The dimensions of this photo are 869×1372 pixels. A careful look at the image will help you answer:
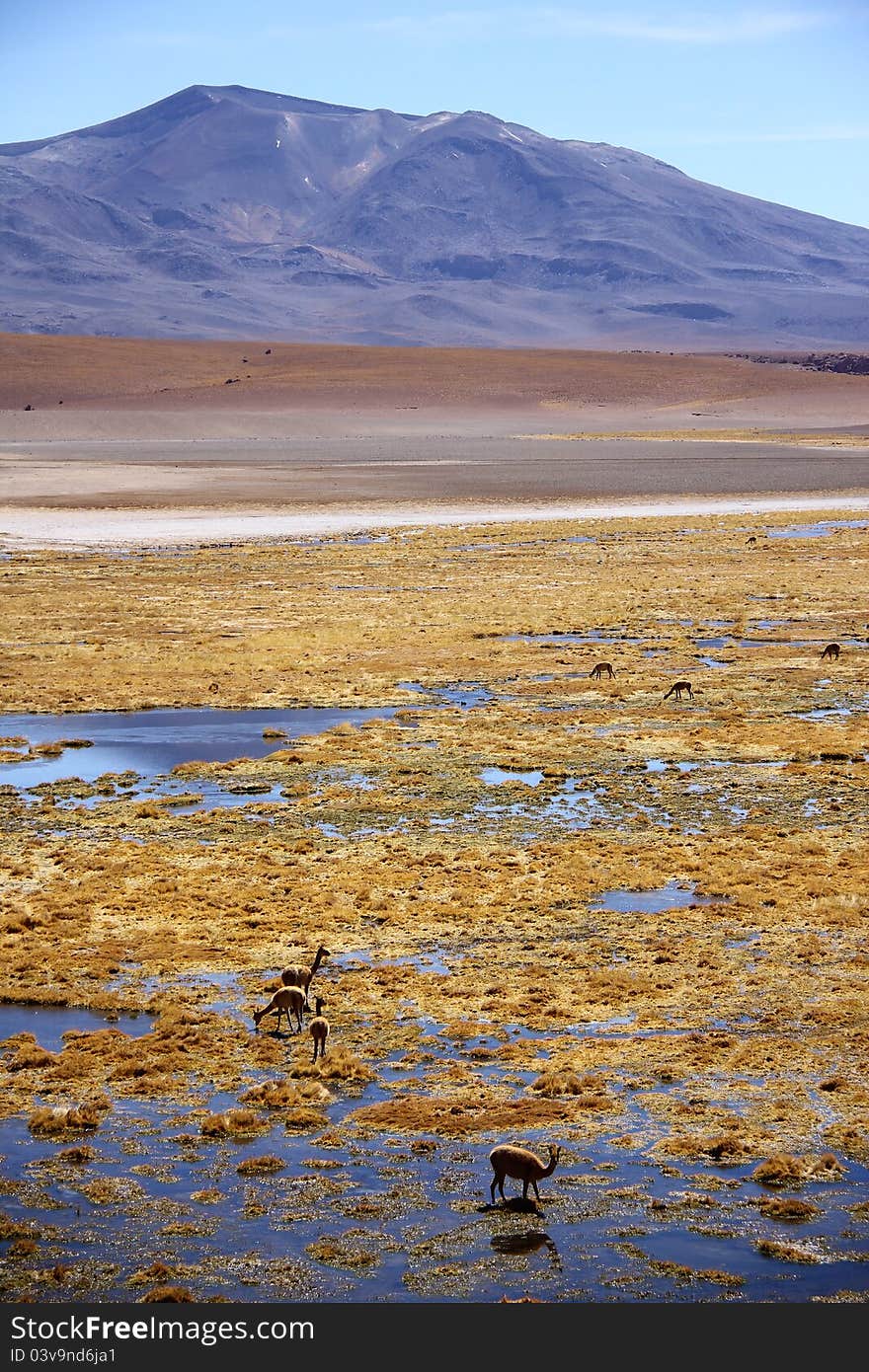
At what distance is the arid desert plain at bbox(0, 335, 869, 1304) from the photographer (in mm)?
11188

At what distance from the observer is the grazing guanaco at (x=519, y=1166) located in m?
11.3

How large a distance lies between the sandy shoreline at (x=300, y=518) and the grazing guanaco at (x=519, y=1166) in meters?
51.6

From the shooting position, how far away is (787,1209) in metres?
11.4

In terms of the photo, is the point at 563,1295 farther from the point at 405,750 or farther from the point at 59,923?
the point at 405,750

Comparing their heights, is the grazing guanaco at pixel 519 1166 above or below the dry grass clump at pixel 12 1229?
above

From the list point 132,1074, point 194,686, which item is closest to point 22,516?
point 194,686

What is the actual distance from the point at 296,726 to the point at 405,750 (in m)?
3.05

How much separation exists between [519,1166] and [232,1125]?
2565 millimetres

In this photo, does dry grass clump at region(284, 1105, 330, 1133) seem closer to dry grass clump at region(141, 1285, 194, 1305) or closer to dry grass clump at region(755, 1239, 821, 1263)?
dry grass clump at region(141, 1285, 194, 1305)

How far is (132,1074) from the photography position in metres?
13.8

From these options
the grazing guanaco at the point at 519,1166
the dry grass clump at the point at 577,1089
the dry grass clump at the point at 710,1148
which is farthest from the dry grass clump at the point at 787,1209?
the dry grass clump at the point at 577,1089

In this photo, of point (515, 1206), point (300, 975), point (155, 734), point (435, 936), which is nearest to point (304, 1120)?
point (515, 1206)

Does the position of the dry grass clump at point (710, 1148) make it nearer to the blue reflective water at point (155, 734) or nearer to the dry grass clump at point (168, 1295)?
the dry grass clump at point (168, 1295)

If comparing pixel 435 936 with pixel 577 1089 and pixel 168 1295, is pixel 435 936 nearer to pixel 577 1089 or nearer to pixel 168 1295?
pixel 577 1089
